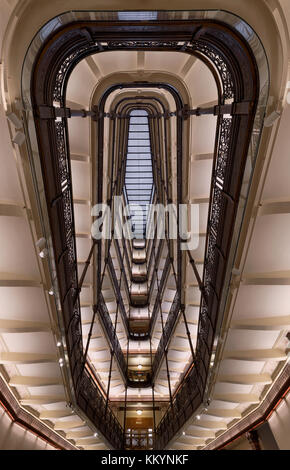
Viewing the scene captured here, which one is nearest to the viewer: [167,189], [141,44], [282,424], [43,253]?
[141,44]

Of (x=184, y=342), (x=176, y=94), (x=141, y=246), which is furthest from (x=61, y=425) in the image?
(x=141, y=246)

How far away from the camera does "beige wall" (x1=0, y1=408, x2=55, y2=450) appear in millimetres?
6988

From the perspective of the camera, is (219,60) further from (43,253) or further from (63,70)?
(43,253)

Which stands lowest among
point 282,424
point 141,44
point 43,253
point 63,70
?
point 282,424

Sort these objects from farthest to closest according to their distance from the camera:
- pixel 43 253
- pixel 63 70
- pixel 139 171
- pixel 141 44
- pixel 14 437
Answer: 1. pixel 139 171
2. pixel 14 437
3. pixel 43 253
4. pixel 63 70
5. pixel 141 44

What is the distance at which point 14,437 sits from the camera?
757 cm

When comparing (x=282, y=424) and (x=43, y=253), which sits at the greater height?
(x=43, y=253)

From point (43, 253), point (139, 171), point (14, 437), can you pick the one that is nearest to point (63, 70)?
point (43, 253)

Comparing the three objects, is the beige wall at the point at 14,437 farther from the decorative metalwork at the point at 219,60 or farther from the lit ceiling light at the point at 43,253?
the decorative metalwork at the point at 219,60

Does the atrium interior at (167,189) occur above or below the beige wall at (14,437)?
above

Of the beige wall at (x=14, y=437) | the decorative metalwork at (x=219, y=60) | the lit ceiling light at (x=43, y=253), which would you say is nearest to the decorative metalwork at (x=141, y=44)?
the decorative metalwork at (x=219, y=60)

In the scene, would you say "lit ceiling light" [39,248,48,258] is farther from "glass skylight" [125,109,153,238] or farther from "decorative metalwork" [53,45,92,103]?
"glass skylight" [125,109,153,238]

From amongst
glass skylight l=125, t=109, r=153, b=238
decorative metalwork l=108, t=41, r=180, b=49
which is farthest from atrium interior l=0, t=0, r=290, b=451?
glass skylight l=125, t=109, r=153, b=238

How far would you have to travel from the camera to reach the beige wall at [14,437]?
6.99 m
